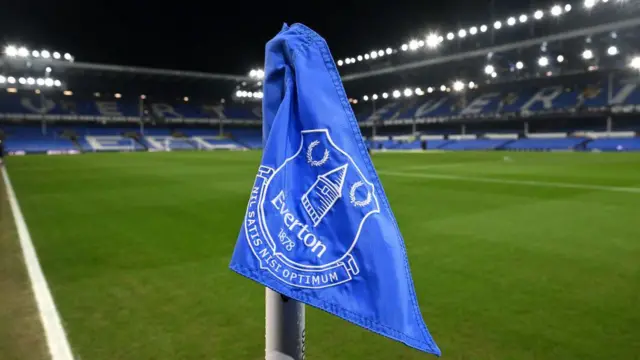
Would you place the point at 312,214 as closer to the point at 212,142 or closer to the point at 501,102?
the point at 501,102

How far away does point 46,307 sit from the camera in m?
4.17

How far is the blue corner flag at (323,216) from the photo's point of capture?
1312mm

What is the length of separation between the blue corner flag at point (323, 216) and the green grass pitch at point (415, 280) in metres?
2.09

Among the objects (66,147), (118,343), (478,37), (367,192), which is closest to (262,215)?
(367,192)

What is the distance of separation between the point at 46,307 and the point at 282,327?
12.1 ft

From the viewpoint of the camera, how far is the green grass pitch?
133 inches

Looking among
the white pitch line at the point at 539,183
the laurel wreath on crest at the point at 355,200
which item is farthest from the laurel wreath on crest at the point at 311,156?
the white pitch line at the point at 539,183

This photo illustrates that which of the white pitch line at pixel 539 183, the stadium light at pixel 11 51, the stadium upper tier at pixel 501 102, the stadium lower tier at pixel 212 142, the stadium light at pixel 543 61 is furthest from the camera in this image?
the stadium light at pixel 543 61

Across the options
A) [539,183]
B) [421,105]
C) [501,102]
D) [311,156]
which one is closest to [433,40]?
[501,102]

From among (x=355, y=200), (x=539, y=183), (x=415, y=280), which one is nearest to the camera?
(x=355, y=200)

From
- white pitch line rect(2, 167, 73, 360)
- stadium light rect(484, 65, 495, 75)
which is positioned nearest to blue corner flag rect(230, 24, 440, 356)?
white pitch line rect(2, 167, 73, 360)

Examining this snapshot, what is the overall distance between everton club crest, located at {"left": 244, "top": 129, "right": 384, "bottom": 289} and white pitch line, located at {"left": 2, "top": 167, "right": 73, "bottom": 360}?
8.70ft

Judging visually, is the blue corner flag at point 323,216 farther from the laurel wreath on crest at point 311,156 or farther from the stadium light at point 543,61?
the stadium light at point 543,61

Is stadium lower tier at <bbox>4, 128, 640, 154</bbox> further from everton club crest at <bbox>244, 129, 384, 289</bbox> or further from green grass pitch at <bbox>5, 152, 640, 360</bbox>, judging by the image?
everton club crest at <bbox>244, 129, 384, 289</bbox>
